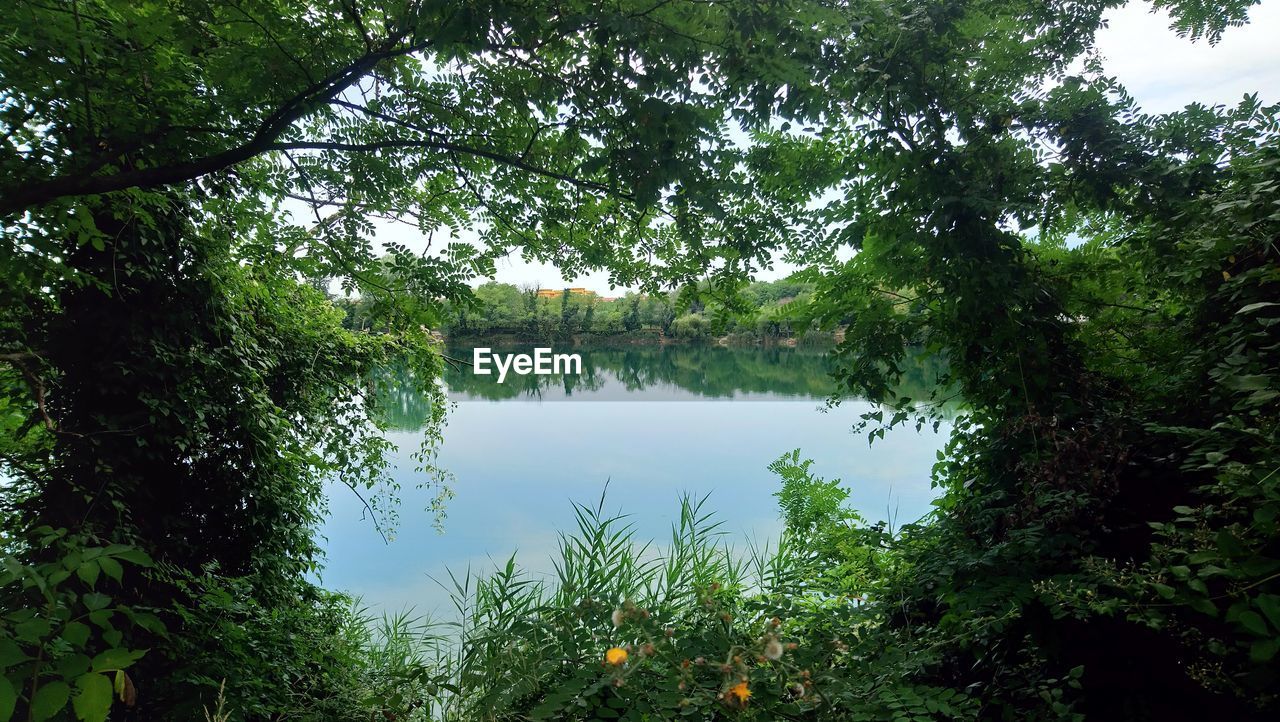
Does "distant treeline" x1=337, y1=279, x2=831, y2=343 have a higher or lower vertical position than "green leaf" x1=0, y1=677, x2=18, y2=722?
higher

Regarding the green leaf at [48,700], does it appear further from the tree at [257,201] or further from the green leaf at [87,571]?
the tree at [257,201]

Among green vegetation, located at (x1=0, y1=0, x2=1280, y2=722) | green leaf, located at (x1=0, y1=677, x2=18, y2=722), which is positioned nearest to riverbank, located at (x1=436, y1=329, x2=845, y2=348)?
green vegetation, located at (x1=0, y1=0, x2=1280, y2=722)

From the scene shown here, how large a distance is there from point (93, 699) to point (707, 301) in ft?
6.59

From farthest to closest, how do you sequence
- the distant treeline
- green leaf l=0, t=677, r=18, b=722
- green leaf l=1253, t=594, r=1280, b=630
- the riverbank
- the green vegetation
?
the riverbank → the distant treeline → the green vegetation → green leaf l=1253, t=594, r=1280, b=630 → green leaf l=0, t=677, r=18, b=722

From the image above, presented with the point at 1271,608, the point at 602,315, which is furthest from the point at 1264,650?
the point at 602,315

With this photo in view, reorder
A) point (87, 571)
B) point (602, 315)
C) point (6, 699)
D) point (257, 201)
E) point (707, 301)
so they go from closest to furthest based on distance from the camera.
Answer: point (6, 699) → point (87, 571) → point (707, 301) → point (257, 201) → point (602, 315)

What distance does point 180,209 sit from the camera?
2648 millimetres

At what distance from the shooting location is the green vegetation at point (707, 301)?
1.30m

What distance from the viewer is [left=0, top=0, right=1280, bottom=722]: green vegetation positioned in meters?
1.30

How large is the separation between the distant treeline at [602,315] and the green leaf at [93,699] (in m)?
1.77

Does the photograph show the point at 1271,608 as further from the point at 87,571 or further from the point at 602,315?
the point at 602,315

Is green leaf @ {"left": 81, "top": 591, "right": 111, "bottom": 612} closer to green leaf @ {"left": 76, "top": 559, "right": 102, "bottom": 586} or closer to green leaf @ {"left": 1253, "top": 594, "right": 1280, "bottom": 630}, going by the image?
green leaf @ {"left": 76, "top": 559, "right": 102, "bottom": 586}

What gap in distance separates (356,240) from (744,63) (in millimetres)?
1778

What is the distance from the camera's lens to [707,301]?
96.2 inches
